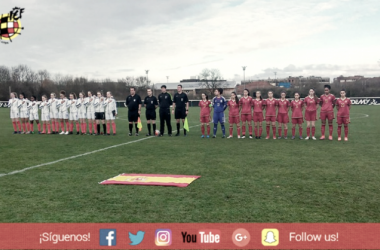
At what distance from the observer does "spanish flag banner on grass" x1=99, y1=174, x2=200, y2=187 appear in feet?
21.0

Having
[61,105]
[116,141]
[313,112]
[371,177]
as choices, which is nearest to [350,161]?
[371,177]

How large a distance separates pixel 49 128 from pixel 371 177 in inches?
601

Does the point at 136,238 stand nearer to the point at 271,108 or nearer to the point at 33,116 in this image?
the point at 271,108

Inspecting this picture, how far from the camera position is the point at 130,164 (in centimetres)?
845

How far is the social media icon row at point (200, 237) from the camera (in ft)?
12.8

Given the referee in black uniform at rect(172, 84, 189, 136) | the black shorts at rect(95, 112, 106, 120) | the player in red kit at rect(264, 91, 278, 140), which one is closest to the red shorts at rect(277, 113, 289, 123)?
the player in red kit at rect(264, 91, 278, 140)

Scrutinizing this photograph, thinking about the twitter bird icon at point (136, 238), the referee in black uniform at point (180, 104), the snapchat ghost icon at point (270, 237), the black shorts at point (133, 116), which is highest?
the referee in black uniform at point (180, 104)

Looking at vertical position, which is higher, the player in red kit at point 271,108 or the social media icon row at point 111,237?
the player in red kit at point 271,108

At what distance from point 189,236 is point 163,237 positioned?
1.01ft

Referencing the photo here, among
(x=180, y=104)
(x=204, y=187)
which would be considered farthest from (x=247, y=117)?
(x=204, y=187)

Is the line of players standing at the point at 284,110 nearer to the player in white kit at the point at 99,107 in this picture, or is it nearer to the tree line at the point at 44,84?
the player in white kit at the point at 99,107

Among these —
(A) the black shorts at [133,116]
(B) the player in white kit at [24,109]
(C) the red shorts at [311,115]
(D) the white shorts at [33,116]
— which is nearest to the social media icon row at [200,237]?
(C) the red shorts at [311,115]

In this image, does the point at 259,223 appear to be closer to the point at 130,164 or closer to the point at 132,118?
the point at 130,164

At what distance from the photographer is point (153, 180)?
6652mm
